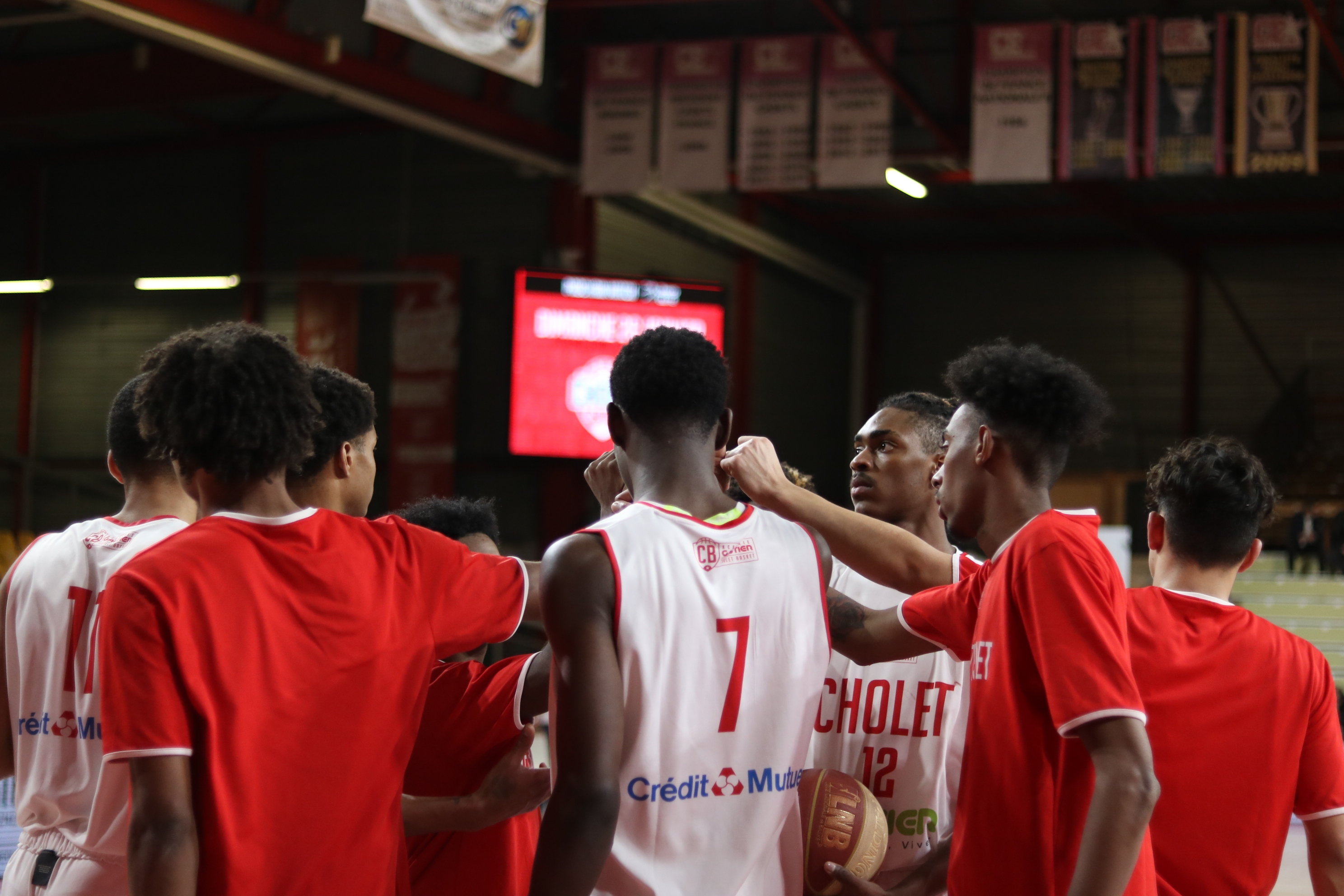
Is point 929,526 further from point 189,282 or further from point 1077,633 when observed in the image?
point 189,282

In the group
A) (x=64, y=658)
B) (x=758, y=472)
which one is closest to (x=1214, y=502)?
(x=758, y=472)

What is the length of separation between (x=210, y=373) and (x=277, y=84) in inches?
440

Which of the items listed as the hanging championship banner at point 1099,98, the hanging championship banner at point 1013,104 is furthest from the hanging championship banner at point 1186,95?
the hanging championship banner at point 1013,104

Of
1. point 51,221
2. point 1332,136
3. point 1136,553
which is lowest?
point 1136,553

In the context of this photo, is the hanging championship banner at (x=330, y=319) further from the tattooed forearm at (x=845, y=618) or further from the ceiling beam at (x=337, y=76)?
the tattooed forearm at (x=845, y=618)

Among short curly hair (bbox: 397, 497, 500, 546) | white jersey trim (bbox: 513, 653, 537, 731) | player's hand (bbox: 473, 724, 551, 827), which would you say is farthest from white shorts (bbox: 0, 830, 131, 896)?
short curly hair (bbox: 397, 497, 500, 546)

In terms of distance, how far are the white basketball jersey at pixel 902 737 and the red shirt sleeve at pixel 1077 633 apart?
0.76m

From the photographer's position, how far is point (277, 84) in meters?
12.5

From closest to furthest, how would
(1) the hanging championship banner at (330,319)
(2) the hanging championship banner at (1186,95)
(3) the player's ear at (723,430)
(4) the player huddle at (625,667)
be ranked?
(4) the player huddle at (625,667)
(3) the player's ear at (723,430)
(2) the hanging championship banner at (1186,95)
(1) the hanging championship banner at (330,319)

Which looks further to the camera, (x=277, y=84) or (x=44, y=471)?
(x=44, y=471)

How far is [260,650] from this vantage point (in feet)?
6.98

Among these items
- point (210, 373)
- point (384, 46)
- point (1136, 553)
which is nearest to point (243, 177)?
point (384, 46)

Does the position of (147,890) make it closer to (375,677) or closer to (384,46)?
(375,677)

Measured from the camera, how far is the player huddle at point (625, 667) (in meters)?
2.13
